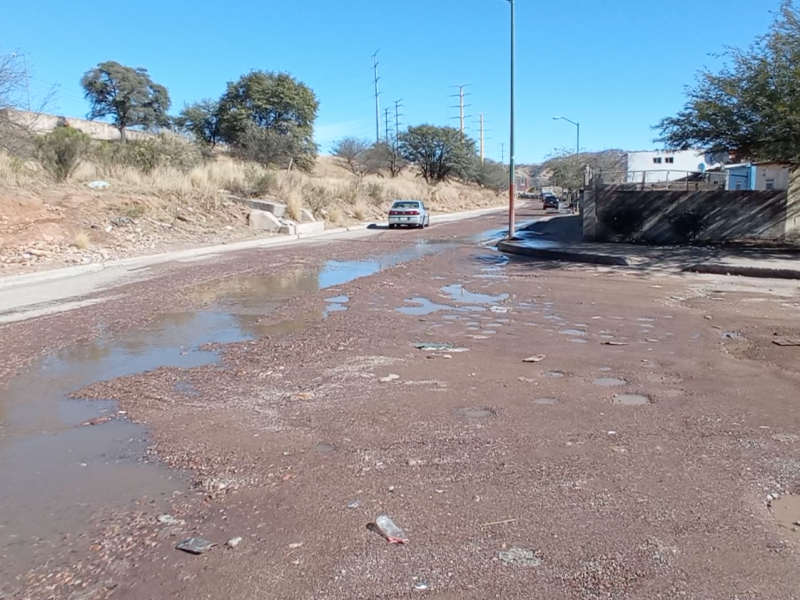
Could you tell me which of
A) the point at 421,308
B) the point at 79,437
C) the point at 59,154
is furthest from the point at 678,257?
the point at 59,154

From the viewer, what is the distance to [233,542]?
13.0 feet

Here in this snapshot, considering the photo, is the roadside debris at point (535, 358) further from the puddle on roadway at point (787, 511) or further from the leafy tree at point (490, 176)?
the leafy tree at point (490, 176)

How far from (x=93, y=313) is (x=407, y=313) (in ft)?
17.9

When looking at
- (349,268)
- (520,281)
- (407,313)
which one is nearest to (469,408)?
(407,313)

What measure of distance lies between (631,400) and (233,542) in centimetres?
409

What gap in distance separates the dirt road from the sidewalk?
18.7 feet

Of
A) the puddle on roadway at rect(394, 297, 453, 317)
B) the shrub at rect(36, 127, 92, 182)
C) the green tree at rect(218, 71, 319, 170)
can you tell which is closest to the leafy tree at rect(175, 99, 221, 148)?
the green tree at rect(218, 71, 319, 170)

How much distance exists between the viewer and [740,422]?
5.86m

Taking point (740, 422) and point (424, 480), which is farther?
point (740, 422)

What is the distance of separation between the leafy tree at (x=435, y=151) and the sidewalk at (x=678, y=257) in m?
67.2

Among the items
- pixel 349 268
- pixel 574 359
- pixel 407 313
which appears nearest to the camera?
pixel 574 359

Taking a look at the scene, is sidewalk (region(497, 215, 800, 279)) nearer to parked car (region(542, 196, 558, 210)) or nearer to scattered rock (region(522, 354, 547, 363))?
scattered rock (region(522, 354, 547, 363))

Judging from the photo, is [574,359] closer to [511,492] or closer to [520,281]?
[511,492]

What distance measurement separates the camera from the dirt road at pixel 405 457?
364 cm
